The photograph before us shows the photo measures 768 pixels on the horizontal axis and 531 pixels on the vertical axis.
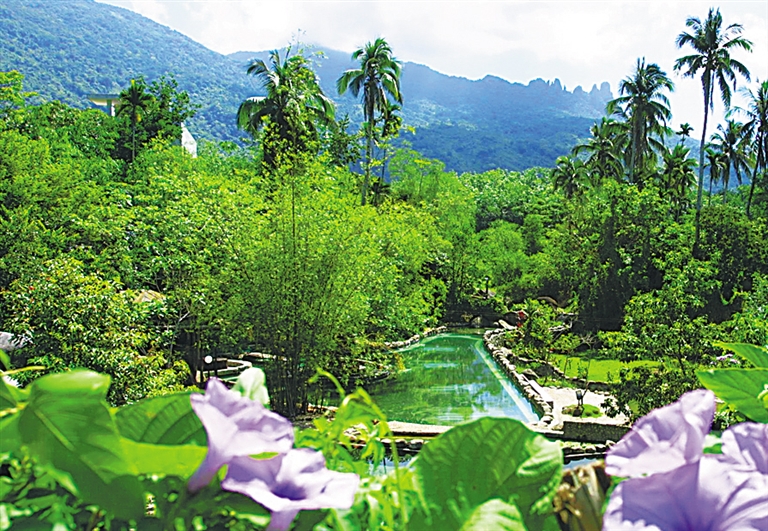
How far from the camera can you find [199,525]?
1.33ft

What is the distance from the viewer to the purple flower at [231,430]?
400 mm

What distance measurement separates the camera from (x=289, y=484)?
42 cm

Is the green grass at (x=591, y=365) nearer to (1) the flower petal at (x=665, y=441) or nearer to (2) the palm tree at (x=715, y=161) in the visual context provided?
(1) the flower petal at (x=665, y=441)

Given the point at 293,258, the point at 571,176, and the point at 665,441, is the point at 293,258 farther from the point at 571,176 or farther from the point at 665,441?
the point at 571,176

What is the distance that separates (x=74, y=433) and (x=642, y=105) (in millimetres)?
30093

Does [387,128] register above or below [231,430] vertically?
above

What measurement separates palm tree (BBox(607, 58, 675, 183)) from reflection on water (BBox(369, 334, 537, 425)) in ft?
45.6

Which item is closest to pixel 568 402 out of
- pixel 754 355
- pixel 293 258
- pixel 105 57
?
pixel 293 258

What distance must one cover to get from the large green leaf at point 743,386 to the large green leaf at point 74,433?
0.49m

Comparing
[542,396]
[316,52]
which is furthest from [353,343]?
[316,52]

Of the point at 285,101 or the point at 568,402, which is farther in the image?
the point at 285,101

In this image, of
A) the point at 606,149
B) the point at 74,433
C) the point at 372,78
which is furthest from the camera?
the point at 606,149

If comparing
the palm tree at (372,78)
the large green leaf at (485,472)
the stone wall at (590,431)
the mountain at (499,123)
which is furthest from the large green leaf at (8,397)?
the mountain at (499,123)

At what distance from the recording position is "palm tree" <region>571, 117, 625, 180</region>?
31.8 metres
